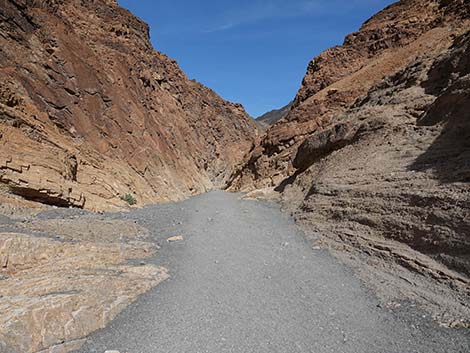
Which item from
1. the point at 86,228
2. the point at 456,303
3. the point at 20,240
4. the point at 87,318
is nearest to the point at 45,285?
the point at 87,318

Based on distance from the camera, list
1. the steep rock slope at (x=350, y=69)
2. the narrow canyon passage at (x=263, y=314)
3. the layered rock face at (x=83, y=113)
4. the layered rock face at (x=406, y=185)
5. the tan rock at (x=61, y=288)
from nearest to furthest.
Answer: the tan rock at (x=61, y=288) < the narrow canyon passage at (x=263, y=314) < the layered rock face at (x=406, y=185) < the layered rock face at (x=83, y=113) < the steep rock slope at (x=350, y=69)

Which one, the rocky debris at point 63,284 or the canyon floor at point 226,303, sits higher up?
the rocky debris at point 63,284

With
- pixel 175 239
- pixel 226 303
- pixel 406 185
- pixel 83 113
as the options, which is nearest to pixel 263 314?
pixel 226 303

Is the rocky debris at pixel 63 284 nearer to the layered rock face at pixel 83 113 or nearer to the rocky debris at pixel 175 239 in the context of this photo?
the rocky debris at pixel 175 239

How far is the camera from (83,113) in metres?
19.5

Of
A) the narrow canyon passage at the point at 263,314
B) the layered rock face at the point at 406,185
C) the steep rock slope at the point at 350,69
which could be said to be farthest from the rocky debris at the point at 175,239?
the steep rock slope at the point at 350,69

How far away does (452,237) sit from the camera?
5.07 meters

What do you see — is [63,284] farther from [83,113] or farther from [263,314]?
[83,113]

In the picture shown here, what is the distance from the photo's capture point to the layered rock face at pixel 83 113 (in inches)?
484

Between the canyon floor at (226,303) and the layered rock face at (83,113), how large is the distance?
4646 mm

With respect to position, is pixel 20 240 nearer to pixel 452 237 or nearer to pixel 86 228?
pixel 86 228

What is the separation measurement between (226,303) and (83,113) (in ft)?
61.6

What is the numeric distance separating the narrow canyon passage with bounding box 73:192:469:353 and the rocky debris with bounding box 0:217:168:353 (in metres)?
0.30

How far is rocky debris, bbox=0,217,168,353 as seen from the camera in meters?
3.57
